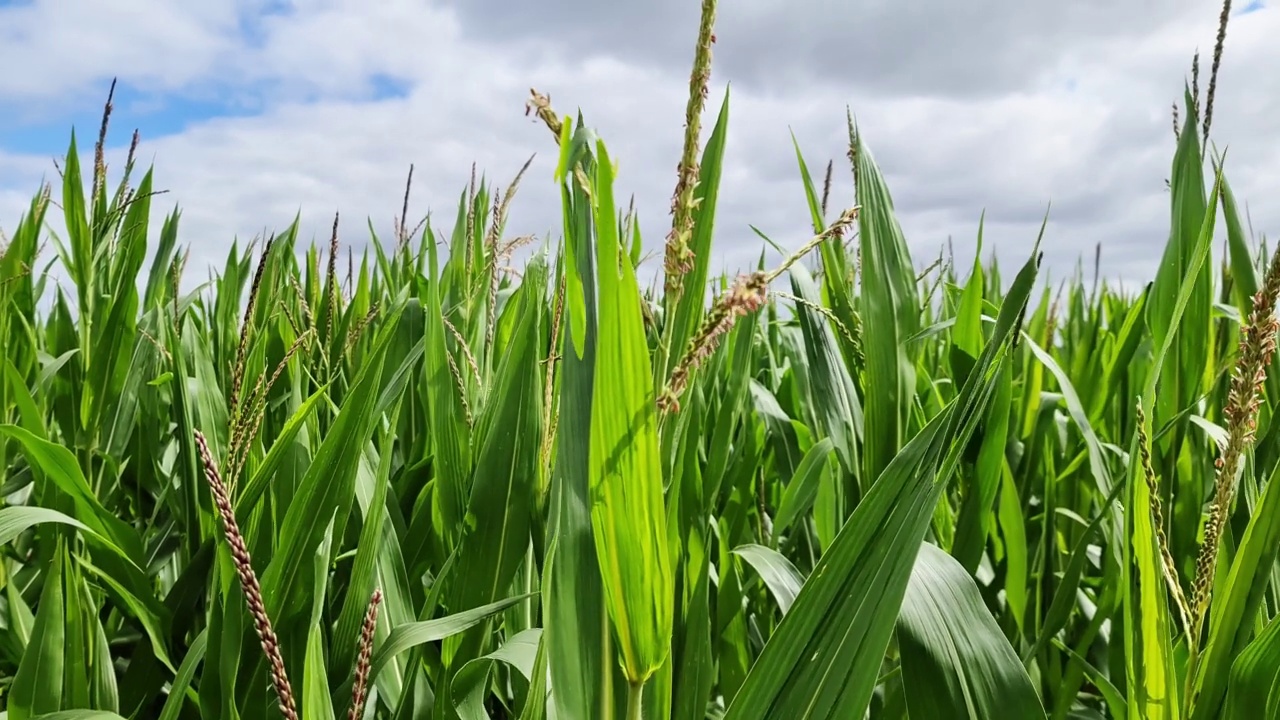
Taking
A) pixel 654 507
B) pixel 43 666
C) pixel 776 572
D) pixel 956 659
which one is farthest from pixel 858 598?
pixel 43 666

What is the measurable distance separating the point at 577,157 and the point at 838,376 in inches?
30.2

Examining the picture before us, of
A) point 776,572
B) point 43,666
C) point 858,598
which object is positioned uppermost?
point 858,598

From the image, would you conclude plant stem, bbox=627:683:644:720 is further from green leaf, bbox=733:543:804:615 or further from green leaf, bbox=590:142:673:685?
green leaf, bbox=733:543:804:615

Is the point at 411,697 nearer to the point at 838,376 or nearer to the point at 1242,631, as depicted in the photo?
the point at 838,376

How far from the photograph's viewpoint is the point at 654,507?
550mm

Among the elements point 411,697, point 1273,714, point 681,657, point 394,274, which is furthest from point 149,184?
point 1273,714

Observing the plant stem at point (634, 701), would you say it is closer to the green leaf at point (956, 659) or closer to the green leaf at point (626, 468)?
the green leaf at point (626, 468)

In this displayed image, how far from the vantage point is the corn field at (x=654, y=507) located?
0.56 metres

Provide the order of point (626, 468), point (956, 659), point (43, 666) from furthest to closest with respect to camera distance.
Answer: point (43, 666)
point (956, 659)
point (626, 468)

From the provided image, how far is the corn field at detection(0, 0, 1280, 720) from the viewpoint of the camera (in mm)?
556

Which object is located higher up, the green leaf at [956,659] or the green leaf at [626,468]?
the green leaf at [626,468]

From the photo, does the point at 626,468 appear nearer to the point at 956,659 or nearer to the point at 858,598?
the point at 858,598

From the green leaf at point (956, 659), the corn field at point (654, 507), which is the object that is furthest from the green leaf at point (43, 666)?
the green leaf at point (956, 659)

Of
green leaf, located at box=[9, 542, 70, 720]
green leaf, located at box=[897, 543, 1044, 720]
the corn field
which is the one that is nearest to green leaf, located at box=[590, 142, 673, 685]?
the corn field
